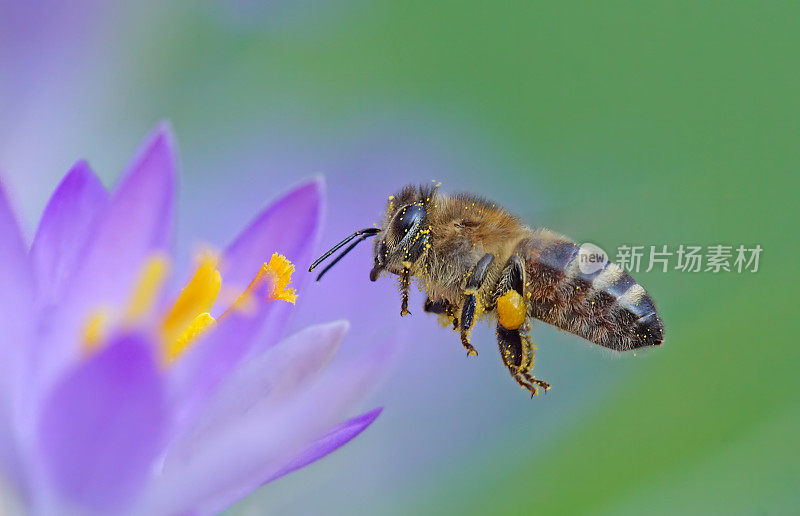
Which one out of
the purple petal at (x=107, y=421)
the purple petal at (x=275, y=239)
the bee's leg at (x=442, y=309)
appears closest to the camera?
the purple petal at (x=107, y=421)

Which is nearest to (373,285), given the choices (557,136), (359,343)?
(359,343)

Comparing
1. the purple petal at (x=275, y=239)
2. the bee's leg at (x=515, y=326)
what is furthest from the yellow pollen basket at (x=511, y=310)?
Result: the purple petal at (x=275, y=239)

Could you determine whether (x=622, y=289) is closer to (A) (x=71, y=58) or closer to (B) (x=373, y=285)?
(B) (x=373, y=285)

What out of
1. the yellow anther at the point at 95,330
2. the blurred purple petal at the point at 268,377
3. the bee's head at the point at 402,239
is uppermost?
the bee's head at the point at 402,239

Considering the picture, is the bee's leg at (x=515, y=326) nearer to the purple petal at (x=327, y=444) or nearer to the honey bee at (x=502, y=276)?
the honey bee at (x=502, y=276)

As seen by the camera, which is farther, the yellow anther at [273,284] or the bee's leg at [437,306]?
the bee's leg at [437,306]

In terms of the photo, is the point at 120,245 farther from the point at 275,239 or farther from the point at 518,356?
the point at 518,356

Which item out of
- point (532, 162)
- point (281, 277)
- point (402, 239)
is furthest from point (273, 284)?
point (532, 162)

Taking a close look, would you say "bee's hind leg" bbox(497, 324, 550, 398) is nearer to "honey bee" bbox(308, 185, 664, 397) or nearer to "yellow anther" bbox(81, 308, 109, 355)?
"honey bee" bbox(308, 185, 664, 397)
